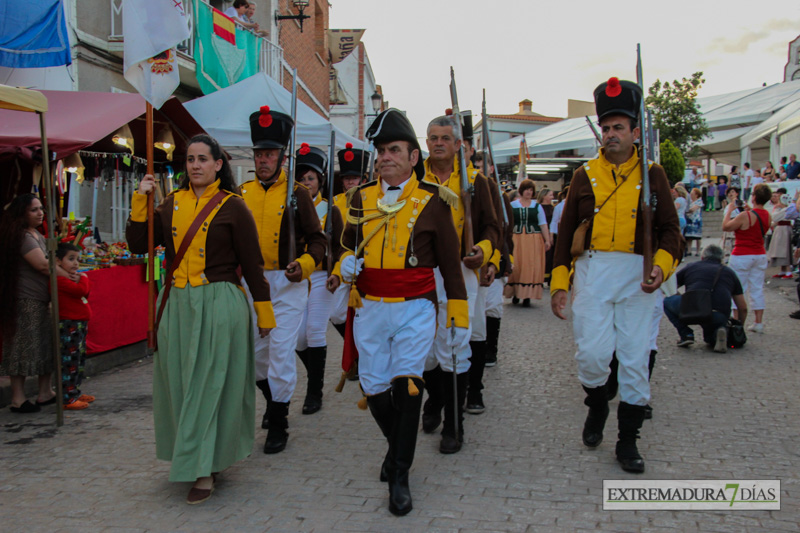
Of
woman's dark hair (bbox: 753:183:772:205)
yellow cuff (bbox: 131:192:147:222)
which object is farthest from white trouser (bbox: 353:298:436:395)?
woman's dark hair (bbox: 753:183:772:205)

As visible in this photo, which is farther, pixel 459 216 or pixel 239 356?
pixel 459 216

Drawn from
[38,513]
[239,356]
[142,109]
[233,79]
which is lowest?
[38,513]

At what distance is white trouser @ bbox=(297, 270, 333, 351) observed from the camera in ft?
18.2

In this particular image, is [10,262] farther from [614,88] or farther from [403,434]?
[614,88]

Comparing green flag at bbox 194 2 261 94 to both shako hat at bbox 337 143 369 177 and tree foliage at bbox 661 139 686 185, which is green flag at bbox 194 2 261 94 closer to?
shako hat at bbox 337 143 369 177

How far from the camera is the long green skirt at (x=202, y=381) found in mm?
3721

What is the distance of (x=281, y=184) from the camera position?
16.3 ft

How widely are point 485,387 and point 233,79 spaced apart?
10467mm

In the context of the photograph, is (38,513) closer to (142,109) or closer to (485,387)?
(485,387)

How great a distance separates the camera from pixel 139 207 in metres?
4.07

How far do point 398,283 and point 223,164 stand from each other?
4.44ft

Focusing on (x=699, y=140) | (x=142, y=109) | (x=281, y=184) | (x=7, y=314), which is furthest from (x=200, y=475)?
(x=699, y=140)

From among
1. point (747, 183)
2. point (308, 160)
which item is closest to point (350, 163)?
point (308, 160)

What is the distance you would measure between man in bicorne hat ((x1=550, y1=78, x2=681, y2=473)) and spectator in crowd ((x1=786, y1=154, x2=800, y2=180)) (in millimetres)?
17075
